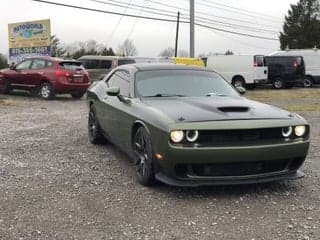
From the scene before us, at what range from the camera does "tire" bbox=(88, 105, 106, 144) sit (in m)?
8.51

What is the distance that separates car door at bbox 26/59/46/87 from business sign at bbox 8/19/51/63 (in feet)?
28.0

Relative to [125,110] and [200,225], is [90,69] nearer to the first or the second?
[125,110]

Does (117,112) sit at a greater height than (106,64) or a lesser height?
lesser

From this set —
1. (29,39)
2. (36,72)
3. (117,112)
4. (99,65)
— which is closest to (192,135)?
(117,112)

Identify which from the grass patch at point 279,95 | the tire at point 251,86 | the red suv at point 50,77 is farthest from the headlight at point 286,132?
A: the tire at point 251,86

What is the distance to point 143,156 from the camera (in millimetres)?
6062

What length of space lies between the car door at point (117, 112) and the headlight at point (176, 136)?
122 centimetres

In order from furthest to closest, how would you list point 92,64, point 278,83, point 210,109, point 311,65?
1. point 311,65
2. point 278,83
3. point 92,64
4. point 210,109

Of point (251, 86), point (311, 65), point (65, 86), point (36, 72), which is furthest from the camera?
point (311, 65)

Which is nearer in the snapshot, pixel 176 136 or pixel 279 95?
pixel 176 136

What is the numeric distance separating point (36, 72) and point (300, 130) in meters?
14.2

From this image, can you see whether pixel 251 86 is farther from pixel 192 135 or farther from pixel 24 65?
pixel 192 135

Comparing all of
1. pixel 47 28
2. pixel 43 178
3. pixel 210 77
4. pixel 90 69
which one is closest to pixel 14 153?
pixel 43 178

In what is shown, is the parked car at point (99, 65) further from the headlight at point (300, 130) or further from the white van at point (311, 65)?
the headlight at point (300, 130)
